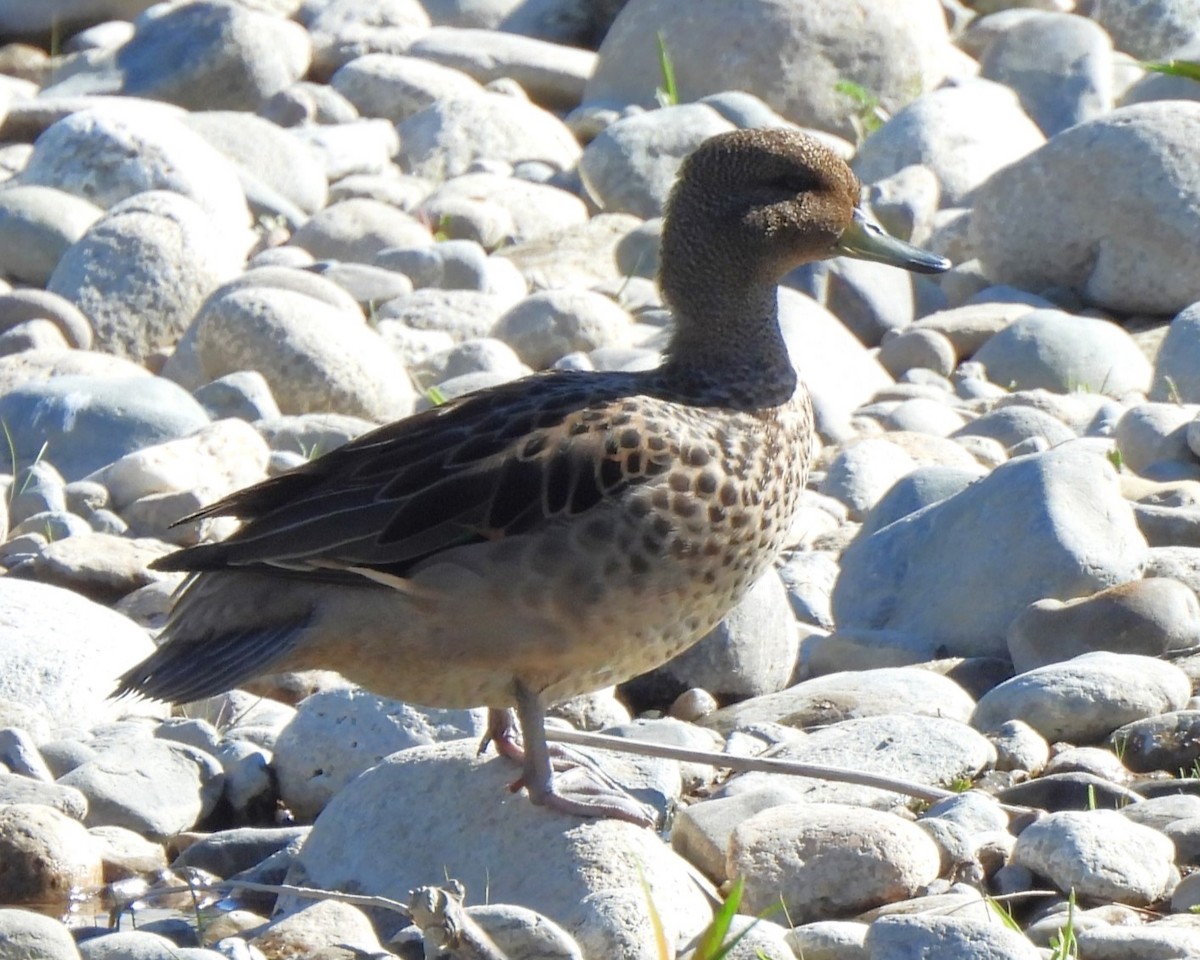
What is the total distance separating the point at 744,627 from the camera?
20.7 ft

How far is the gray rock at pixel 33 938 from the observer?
13.1ft

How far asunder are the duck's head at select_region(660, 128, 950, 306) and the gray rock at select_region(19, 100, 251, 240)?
5.59m

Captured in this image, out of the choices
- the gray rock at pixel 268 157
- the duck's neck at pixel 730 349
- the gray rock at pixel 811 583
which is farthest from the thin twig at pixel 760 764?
the gray rock at pixel 268 157

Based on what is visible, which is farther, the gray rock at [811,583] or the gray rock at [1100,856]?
the gray rock at [811,583]

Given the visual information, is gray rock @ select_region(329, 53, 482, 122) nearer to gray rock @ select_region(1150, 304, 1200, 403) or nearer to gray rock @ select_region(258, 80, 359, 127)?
gray rock @ select_region(258, 80, 359, 127)

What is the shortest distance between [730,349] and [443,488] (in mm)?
892

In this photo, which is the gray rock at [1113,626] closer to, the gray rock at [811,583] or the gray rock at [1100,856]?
the gray rock at [811,583]

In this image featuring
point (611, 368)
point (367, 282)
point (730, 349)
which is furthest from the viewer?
point (367, 282)

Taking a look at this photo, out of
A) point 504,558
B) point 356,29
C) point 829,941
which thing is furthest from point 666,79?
point 829,941

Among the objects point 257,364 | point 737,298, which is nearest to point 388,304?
point 257,364

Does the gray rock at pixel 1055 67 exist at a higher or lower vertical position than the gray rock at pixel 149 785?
lower

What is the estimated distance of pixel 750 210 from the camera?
17.8 ft

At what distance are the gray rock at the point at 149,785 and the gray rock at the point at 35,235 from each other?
525 cm

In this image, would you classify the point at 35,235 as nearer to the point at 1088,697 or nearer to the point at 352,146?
the point at 352,146
